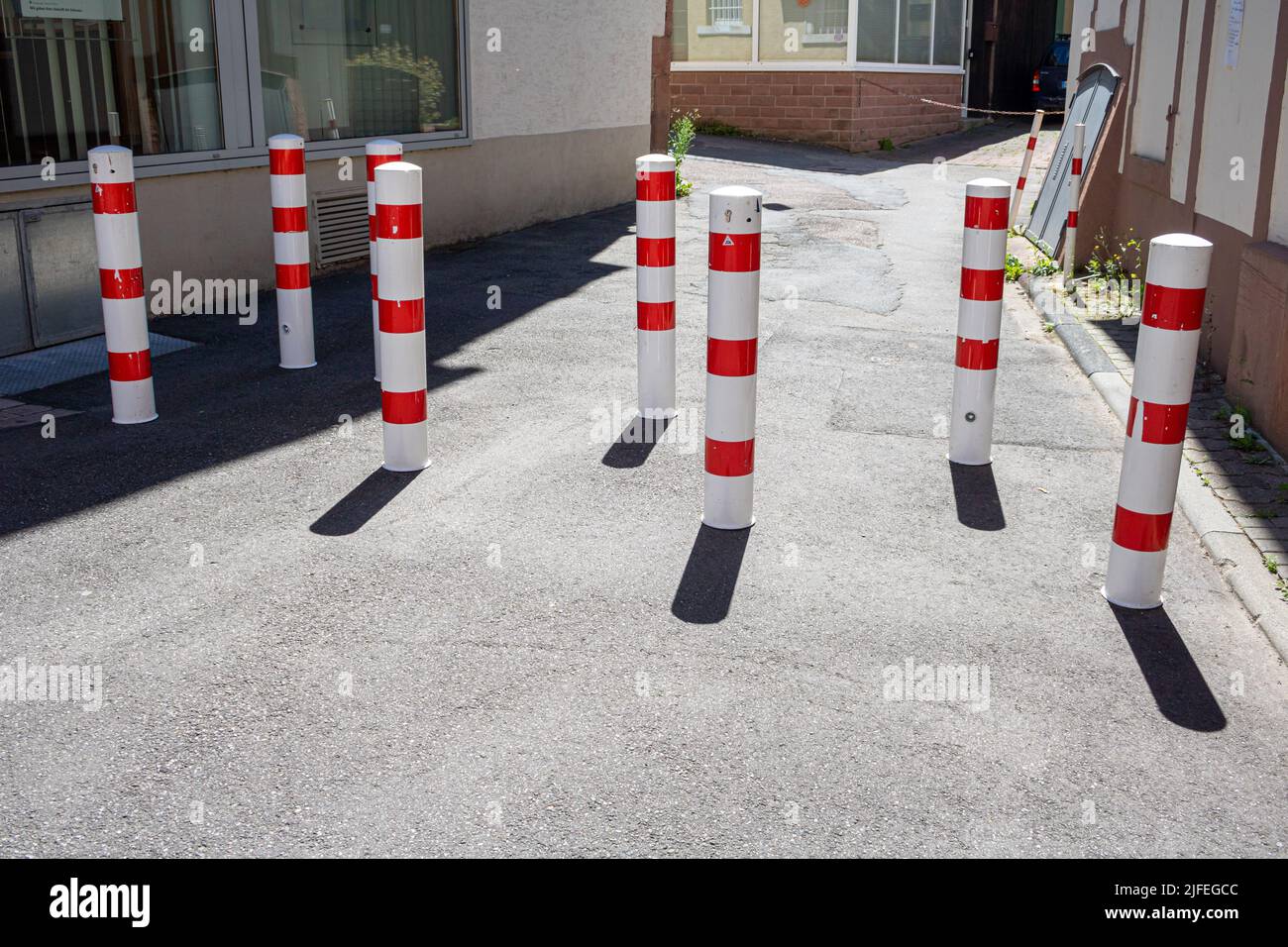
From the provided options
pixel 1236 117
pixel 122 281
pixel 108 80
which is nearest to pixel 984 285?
pixel 1236 117

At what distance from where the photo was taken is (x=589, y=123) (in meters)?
15.1

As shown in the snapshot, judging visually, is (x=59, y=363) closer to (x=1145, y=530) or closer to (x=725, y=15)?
(x=1145, y=530)

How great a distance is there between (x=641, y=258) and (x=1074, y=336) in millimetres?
3702

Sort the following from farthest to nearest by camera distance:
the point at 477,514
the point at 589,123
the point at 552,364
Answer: the point at 589,123 < the point at 552,364 < the point at 477,514

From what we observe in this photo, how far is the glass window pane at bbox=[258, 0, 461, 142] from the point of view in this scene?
10727mm

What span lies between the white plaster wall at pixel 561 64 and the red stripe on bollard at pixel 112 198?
703 centimetres

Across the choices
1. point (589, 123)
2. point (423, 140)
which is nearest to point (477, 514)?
point (423, 140)

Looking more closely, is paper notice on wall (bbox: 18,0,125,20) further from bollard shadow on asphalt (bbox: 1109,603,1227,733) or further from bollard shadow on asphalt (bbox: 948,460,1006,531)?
bollard shadow on asphalt (bbox: 1109,603,1227,733)

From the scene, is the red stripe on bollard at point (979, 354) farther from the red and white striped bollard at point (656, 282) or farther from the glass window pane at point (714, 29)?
the glass window pane at point (714, 29)

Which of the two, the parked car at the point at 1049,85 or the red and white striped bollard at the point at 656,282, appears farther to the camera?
the parked car at the point at 1049,85

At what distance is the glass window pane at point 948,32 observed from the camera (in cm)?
2678

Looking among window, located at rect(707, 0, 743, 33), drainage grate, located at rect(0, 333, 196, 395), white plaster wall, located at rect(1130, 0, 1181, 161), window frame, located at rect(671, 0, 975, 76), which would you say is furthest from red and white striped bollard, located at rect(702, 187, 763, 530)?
window, located at rect(707, 0, 743, 33)

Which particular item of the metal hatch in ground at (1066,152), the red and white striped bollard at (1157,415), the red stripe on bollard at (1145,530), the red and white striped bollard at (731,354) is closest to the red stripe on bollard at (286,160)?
the red and white striped bollard at (731,354)
